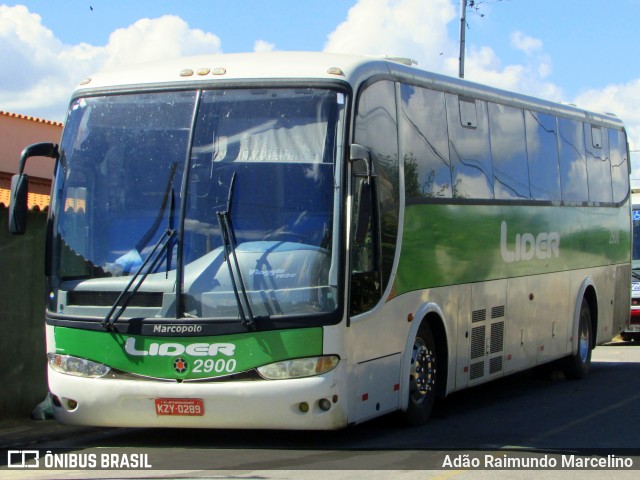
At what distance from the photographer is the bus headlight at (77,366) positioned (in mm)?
9931

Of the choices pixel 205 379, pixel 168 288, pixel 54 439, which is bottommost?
pixel 54 439

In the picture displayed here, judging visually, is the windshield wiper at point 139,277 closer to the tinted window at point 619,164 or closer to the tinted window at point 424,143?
the tinted window at point 424,143

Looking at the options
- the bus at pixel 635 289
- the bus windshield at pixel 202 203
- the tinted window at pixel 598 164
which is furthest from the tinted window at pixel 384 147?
the bus at pixel 635 289

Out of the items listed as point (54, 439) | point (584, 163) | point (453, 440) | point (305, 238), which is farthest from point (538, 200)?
point (54, 439)

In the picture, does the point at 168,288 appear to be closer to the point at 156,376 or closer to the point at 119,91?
the point at 156,376

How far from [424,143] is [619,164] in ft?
26.1

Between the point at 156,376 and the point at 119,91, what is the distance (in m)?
2.69

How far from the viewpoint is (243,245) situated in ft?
31.8

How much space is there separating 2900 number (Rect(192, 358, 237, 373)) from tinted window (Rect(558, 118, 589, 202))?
7692 millimetres

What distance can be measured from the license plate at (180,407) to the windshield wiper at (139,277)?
80cm

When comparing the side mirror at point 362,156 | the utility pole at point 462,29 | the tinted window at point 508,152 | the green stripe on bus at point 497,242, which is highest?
the utility pole at point 462,29

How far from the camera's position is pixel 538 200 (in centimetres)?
1498

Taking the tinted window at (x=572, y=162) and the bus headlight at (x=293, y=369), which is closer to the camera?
the bus headlight at (x=293, y=369)

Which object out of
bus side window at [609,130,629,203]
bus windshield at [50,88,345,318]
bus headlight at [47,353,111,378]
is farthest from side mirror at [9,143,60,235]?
bus side window at [609,130,629,203]
